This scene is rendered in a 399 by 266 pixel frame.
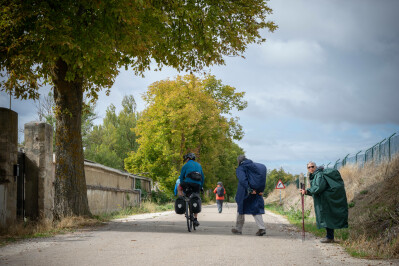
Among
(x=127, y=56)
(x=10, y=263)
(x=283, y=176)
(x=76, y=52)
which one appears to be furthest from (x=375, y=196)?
(x=283, y=176)

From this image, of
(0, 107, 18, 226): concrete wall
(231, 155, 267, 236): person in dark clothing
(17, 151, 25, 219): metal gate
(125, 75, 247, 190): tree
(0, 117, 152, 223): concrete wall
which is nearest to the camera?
(0, 107, 18, 226): concrete wall

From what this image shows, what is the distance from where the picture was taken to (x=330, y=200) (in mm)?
9867

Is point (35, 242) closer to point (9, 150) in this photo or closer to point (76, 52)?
point (9, 150)

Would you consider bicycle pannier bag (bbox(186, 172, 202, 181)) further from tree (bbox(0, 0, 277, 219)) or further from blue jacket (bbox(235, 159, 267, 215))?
tree (bbox(0, 0, 277, 219))

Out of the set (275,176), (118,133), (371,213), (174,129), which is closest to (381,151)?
(371,213)

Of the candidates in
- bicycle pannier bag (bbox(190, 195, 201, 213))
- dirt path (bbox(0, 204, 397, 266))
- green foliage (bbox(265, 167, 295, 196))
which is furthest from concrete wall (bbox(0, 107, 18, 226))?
green foliage (bbox(265, 167, 295, 196))

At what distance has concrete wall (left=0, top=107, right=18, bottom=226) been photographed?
448 inches

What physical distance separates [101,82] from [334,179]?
7.72 m

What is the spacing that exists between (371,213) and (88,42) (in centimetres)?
782

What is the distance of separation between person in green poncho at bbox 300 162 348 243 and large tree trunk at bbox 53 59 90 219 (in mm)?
7015

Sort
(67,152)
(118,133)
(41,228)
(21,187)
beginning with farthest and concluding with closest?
(118,133) < (67,152) < (21,187) < (41,228)

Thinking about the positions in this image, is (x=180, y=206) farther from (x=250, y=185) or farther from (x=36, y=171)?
(x=36, y=171)

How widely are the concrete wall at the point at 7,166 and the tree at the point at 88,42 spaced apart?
1.65 m

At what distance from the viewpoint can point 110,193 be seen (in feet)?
80.4
